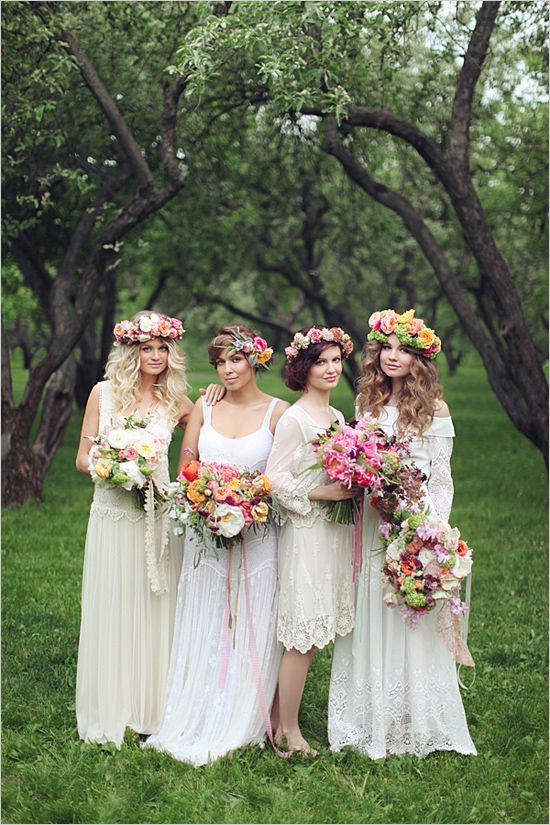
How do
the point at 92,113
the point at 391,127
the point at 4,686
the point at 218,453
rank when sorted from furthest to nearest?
the point at 92,113 → the point at 391,127 → the point at 4,686 → the point at 218,453

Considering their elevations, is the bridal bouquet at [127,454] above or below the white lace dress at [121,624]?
above

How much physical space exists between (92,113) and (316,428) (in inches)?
351

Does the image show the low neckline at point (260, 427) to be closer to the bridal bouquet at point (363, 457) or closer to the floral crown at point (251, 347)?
the floral crown at point (251, 347)

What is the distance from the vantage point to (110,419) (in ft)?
18.3

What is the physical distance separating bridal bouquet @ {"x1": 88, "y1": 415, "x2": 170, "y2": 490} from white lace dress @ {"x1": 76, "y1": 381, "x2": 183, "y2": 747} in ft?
0.87

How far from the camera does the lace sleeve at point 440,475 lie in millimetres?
5262

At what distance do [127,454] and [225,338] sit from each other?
814 millimetres

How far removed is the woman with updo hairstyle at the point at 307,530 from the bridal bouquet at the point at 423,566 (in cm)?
32

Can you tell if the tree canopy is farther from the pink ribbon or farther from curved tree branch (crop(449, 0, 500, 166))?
the pink ribbon

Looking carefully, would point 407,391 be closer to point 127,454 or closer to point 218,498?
point 218,498

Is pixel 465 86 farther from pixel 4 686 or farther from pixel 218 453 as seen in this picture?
pixel 4 686

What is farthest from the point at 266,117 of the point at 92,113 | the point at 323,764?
the point at 323,764

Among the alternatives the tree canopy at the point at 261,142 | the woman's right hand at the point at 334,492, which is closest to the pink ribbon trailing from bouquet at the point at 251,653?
the woman's right hand at the point at 334,492

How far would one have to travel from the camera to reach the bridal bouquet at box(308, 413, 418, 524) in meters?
4.88
